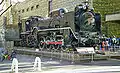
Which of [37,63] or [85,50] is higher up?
[85,50]

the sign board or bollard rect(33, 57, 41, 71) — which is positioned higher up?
the sign board

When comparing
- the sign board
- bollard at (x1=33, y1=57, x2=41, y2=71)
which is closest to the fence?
the sign board

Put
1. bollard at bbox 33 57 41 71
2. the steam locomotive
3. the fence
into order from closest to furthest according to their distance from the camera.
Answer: bollard at bbox 33 57 41 71, the fence, the steam locomotive

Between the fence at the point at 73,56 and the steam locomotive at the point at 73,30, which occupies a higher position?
the steam locomotive at the point at 73,30

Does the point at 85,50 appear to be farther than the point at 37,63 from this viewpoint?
Yes

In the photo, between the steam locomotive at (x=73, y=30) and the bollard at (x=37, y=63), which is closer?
the bollard at (x=37, y=63)

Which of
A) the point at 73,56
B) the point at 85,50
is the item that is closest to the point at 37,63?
the point at 73,56

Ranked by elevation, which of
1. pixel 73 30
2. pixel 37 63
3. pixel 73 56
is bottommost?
pixel 37 63

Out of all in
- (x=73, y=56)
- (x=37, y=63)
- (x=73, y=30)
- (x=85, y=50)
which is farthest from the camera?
(x=73, y=30)

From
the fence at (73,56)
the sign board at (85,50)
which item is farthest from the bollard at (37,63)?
the sign board at (85,50)

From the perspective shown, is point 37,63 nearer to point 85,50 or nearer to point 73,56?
point 73,56

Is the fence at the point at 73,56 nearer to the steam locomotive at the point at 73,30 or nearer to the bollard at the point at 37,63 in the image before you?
the steam locomotive at the point at 73,30

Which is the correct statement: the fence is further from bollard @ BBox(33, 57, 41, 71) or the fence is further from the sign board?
bollard @ BBox(33, 57, 41, 71)

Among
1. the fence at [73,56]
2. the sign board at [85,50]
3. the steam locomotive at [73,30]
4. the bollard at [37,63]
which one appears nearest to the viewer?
the bollard at [37,63]
